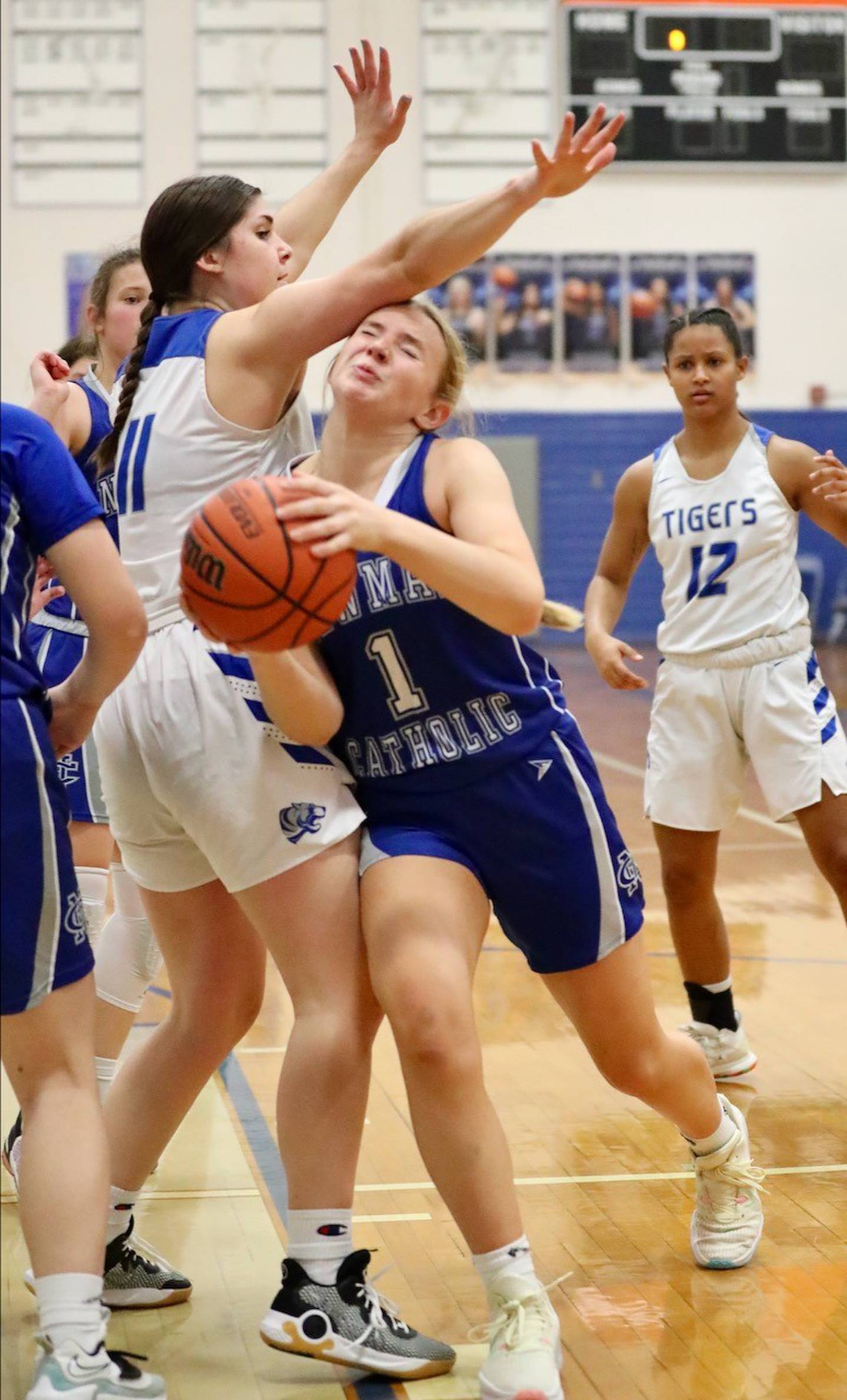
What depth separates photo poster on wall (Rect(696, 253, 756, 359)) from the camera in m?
16.5

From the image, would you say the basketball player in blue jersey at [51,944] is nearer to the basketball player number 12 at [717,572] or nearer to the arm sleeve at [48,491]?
the arm sleeve at [48,491]

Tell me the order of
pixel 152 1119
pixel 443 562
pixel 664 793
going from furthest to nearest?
pixel 664 793, pixel 152 1119, pixel 443 562

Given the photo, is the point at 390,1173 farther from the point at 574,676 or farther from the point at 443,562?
the point at 574,676

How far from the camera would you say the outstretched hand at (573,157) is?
2.69 meters

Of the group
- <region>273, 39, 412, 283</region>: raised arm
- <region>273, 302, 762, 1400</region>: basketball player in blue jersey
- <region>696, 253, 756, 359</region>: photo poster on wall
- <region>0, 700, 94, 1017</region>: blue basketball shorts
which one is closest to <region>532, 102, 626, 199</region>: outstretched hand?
<region>273, 302, 762, 1400</region>: basketball player in blue jersey

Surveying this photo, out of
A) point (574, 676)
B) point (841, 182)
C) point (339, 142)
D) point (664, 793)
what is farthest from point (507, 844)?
point (841, 182)

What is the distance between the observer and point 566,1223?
354 cm

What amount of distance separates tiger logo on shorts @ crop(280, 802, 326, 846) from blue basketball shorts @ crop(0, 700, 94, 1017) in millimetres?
385

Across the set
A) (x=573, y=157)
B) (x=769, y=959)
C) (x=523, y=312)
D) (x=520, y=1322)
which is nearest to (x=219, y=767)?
(x=520, y=1322)

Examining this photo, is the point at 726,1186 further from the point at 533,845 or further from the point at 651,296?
the point at 651,296

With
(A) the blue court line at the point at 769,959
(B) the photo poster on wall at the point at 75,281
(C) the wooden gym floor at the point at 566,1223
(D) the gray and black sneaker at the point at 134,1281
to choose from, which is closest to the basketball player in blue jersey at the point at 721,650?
(C) the wooden gym floor at the point at 566,1223

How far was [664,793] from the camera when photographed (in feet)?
14.9

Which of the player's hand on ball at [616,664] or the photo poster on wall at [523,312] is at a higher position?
the photo poster on wall at [523,312]

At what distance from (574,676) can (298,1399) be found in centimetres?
1251
